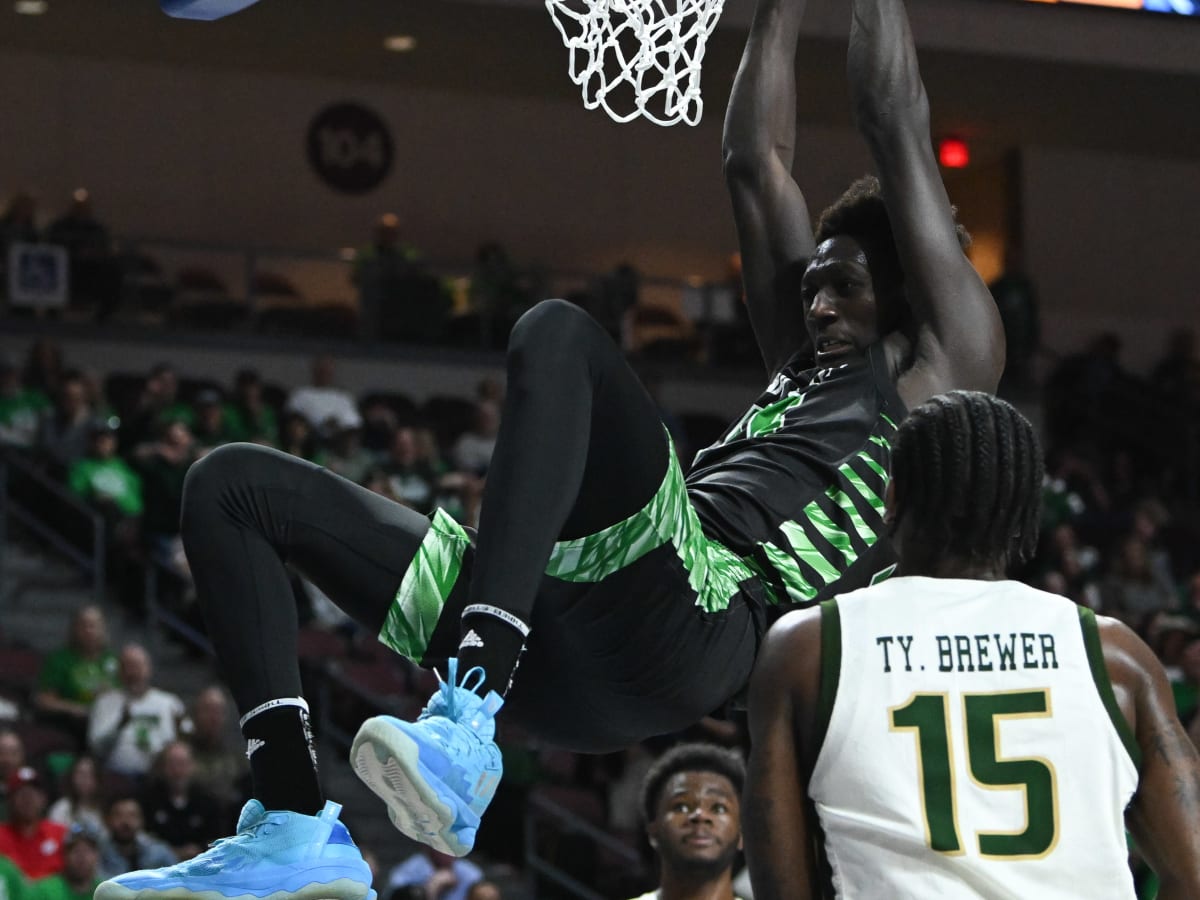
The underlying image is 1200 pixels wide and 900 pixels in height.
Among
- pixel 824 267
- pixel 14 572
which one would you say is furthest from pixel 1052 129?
pixel 824 267

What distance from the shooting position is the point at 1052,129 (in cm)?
1675

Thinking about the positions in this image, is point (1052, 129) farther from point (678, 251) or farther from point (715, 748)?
point (715, 748)

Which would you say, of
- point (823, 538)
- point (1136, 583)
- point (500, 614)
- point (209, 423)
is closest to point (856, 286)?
point (823, 538)

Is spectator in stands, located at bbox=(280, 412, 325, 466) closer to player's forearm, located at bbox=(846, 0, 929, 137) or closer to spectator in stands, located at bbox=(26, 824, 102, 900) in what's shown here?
spectator in stands, located at bbox=(26, 824, 102, 900)

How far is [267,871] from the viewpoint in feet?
10.0

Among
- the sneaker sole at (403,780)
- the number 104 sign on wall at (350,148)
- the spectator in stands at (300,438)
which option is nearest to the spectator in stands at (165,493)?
the spectator in stands at (300,438)

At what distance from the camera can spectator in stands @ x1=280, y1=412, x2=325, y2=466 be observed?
36.6ft

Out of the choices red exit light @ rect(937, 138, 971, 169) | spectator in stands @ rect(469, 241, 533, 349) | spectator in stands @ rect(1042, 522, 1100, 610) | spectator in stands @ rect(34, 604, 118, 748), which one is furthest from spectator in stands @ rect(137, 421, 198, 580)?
red exit light @ rect(937, 138, 971, 169)

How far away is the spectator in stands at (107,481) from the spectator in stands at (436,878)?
3033 mm

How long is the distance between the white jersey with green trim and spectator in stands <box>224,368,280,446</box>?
8927mm

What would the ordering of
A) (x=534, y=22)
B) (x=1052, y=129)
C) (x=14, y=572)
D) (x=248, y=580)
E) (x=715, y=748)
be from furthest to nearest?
(x=1052, y=129), (x=534, y=22), (x=14, y=572), (x=715, y=748), (x=248, y=580)

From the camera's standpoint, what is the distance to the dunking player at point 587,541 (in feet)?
10.0

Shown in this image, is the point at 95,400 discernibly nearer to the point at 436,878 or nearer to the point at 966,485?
the point at 436,878

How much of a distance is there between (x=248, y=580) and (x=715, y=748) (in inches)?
102
